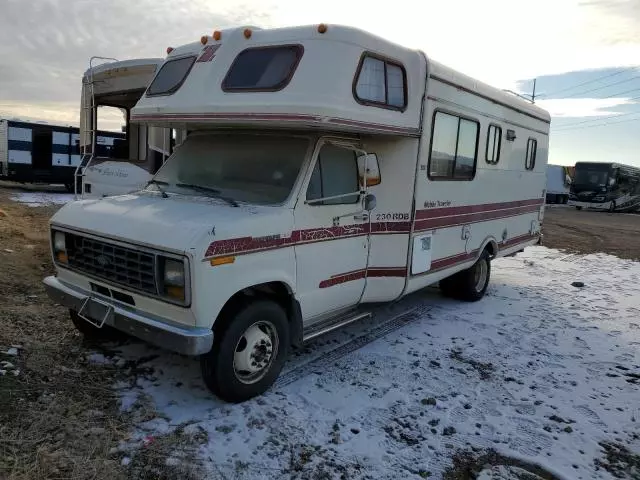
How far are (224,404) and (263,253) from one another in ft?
4.16

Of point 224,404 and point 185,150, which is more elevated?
point 185,150

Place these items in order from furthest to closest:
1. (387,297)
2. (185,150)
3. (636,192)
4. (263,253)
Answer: (636,192)
(387,297)
(185,150)
(263,253)

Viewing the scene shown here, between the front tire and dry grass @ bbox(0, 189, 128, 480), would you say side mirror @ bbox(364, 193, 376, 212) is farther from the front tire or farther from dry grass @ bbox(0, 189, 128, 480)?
dry grass @ bbox(0, 189, 128, 480)

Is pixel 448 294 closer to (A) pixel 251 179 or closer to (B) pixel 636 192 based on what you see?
(A) pixel 251 179

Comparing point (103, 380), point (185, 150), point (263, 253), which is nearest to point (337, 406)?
point (263, 253)

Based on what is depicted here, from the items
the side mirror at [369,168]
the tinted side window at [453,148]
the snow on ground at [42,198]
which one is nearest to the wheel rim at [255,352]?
the side mirror at [369,168]

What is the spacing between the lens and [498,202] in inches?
312

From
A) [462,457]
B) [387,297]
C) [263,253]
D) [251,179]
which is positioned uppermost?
[251,179]

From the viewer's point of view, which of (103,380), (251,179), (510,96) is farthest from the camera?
(510,96)

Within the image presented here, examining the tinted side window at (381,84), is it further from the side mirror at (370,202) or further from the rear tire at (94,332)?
the rear tire at (94,332)

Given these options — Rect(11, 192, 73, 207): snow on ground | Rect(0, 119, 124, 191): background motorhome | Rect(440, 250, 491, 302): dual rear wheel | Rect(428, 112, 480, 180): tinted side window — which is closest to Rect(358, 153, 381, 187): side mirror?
Rect(428, 112, 480, 180): tinted side window

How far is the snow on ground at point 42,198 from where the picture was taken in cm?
1648

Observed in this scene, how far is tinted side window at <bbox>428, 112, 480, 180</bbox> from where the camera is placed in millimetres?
5977

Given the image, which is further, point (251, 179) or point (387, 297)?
point (387, 297)
